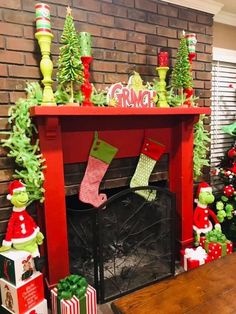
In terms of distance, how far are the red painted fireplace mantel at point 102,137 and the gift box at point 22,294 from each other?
131 millimetres

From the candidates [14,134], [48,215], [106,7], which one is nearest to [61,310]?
[48,215]

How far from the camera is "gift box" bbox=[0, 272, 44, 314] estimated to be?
4.53 ft

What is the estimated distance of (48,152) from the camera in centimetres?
150

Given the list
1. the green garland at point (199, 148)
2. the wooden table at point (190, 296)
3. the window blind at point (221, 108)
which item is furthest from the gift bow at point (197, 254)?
the window blind at point (221, 108)

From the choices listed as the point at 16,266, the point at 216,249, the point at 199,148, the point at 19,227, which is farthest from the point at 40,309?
the point at 199,148

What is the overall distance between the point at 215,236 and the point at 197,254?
0.24m

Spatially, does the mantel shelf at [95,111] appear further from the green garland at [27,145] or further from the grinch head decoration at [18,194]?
the grinch head decoration at [18,194]

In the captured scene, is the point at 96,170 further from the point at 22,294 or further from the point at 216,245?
the point at 216,245

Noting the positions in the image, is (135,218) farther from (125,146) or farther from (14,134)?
(14,134)

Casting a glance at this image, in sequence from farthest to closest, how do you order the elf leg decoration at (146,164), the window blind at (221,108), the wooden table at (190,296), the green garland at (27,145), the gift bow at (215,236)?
the window blind at (221,108), the gift bow at (215,236), the elf leg decoration at (146,164), the green garland at (27,145), the wooden table at (190,296)

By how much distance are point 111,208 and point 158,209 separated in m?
0.43

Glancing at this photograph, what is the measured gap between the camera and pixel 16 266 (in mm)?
1356

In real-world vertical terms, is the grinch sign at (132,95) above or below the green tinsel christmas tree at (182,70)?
below

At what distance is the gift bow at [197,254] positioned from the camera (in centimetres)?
195
